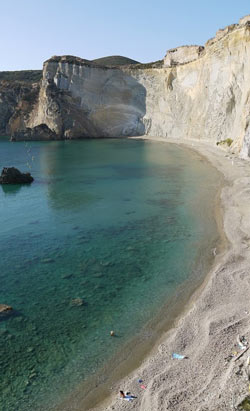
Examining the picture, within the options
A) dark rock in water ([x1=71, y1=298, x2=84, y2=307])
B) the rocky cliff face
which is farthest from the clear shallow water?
the rocky cliff face

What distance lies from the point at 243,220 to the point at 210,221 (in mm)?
1904

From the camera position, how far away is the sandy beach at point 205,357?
829cm

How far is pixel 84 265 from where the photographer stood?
16.3 metres

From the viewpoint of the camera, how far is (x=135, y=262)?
16.5 metres

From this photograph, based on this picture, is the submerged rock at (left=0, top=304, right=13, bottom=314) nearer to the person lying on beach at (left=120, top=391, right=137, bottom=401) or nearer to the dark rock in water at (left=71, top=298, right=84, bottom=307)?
the dark rock in water at (left=71, top=298, right=84, bottom=307)

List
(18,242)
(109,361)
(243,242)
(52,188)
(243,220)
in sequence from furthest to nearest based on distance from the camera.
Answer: (52,188) → (243,220) → (18,242) → (243,242) → (109,361)

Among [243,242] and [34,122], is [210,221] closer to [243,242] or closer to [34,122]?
[243,242]

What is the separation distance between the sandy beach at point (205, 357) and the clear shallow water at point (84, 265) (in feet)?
3.73

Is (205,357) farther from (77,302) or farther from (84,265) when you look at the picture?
(84,265)

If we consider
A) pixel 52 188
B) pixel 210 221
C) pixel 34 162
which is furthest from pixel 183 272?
pixel 34 162

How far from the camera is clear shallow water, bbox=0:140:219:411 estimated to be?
404 inches

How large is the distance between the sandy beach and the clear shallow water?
114 centimetres

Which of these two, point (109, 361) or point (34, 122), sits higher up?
point (34, 122)

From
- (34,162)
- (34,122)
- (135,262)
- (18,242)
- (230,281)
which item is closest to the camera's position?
(230,281)
